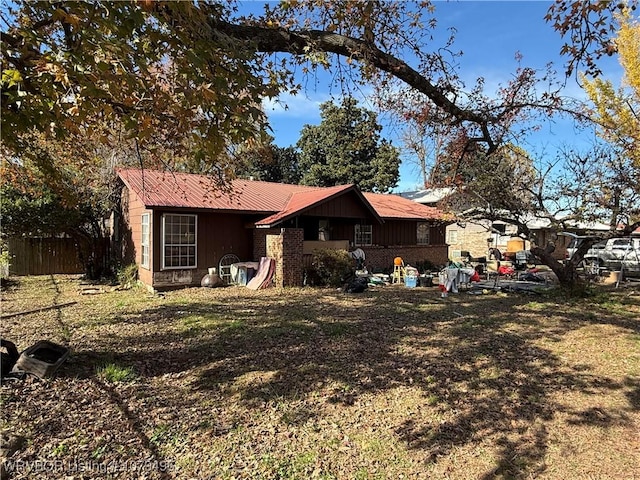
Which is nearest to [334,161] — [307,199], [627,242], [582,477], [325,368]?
[307,199]

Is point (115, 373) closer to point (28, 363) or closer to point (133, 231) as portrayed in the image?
point (28, 363)

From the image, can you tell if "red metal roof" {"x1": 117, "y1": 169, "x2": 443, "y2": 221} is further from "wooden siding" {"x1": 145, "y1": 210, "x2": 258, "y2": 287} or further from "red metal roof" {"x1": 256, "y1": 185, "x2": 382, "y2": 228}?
"wooden siding" {"x1": 145, "y1": 210, "x2": 258, "y2": 287}

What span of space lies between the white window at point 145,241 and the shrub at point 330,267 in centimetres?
551

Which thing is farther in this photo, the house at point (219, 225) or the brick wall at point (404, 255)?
the brick wall at point (404, 255)

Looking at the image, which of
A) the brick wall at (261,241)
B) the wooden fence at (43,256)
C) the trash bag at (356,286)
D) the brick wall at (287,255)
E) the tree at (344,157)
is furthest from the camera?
the tree at (344,157)

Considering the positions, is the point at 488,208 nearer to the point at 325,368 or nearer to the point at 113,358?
the point at 325,368

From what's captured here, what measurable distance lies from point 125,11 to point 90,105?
39.1 inches

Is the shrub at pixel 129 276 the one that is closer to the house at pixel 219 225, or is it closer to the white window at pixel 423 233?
the house at pixel 219 225

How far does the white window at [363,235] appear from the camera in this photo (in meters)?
19.0

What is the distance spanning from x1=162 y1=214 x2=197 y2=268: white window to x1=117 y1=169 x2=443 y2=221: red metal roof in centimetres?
68

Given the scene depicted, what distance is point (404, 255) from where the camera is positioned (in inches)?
794

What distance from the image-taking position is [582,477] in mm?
3279

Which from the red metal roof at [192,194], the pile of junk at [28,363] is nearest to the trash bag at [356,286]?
the red metal roof at [192,194]

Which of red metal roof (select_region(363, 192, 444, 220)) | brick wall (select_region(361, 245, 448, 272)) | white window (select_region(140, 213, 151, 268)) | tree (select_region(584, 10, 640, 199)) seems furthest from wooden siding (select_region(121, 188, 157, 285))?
tree (select_region(584, 10, 640, 199))
